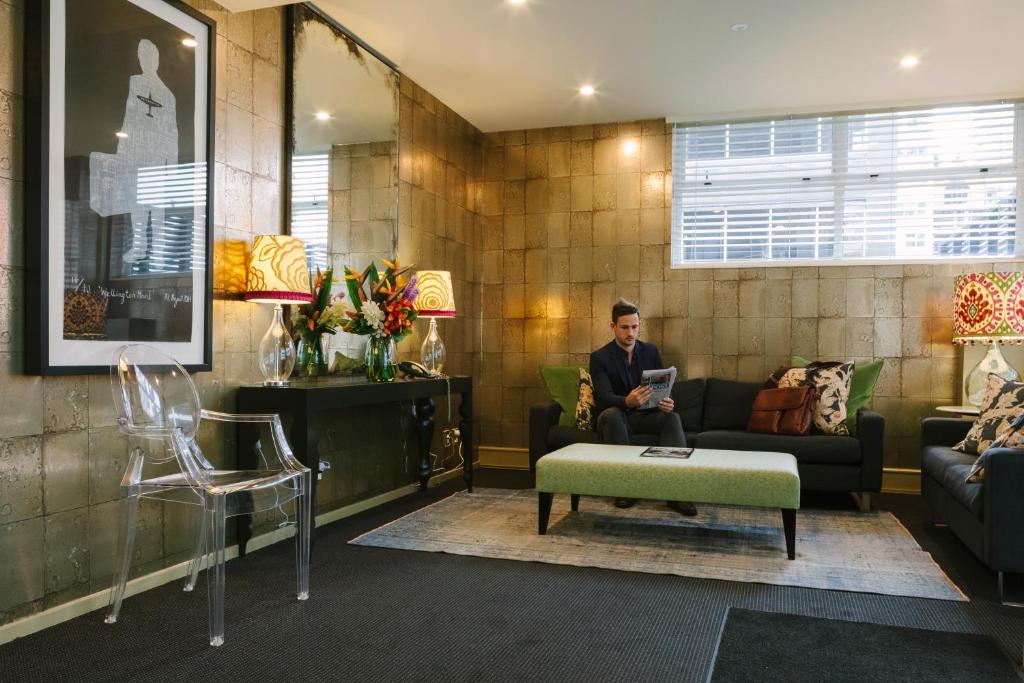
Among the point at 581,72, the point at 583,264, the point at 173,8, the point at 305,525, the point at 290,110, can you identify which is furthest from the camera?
the point at 583,264

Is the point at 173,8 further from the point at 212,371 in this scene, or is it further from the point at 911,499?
the point at 911,499

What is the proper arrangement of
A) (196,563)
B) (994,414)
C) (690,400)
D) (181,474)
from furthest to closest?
(690,400), (994,414), (196,563), (181,474)

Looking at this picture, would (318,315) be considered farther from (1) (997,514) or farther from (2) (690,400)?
(1) (997,514)

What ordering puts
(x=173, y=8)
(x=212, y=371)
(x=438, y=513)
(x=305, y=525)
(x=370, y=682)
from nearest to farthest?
(x=370, y=682)
(x=305, y=525)
(x=173, y=8)
(x=212, y=371)
(x=438, y=513)

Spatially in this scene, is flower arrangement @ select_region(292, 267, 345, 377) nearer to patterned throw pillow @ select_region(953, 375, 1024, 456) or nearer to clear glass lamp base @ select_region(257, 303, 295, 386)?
clear glass lamp base @ select_region(257, 303, 295, 386)

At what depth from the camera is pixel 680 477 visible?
3504 millimetres

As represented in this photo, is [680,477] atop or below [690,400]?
below

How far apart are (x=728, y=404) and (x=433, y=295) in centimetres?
207

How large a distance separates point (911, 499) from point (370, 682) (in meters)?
3.94

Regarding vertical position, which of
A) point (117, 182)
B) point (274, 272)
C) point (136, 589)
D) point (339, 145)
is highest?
point (339, 145)

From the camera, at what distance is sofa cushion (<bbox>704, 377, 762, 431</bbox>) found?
5.13 m

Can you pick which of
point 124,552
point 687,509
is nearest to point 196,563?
point 124,552

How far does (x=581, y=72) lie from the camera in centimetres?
478

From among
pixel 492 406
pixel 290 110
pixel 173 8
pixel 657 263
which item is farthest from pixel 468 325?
pixel 173 8
